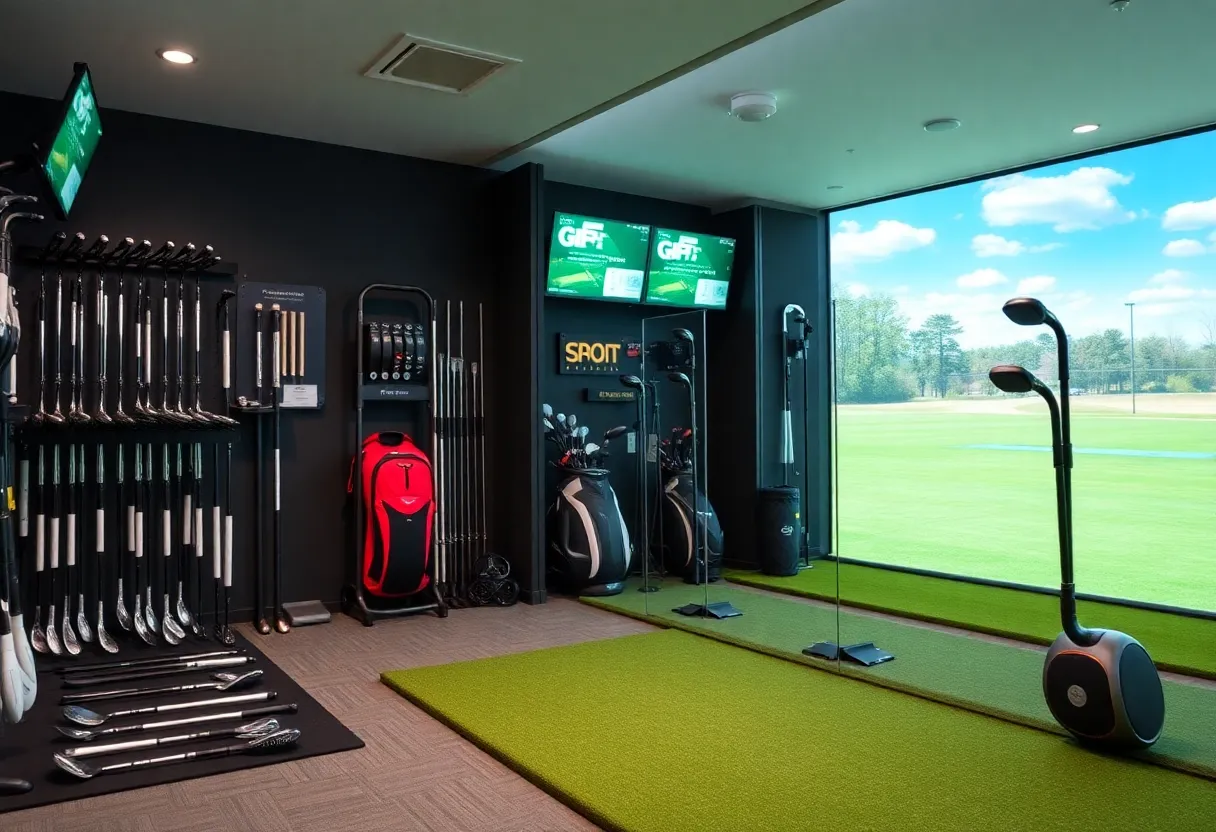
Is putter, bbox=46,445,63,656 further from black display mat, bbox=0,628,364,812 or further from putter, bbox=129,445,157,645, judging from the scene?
putter, bbox=129,445,157,645

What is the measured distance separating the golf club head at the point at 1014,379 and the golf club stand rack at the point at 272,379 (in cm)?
344

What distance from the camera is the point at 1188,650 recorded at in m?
4.22

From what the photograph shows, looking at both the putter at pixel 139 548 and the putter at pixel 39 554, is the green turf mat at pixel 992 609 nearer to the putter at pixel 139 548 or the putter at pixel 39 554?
the putter at pixel 139 548

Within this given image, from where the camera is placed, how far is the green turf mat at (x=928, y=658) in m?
3.23

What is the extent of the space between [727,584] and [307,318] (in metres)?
3.02

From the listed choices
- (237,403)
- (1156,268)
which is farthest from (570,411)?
(1156,268)

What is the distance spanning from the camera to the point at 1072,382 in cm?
448

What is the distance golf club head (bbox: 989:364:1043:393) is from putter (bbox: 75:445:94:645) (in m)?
3.85

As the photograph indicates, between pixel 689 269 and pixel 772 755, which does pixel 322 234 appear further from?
pixel 772 755

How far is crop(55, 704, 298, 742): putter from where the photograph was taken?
123 inches

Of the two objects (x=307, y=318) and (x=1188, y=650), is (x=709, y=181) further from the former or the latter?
(x=1188, y=650)

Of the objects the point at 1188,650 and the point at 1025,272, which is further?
the point at 1025,272

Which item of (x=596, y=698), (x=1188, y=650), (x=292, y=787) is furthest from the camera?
(x=1188, y=650)

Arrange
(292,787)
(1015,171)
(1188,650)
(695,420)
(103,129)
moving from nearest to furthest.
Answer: (292,787)
(1188,650)
(103,129)
(695,420)
(1015,171)
